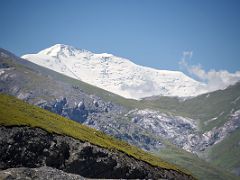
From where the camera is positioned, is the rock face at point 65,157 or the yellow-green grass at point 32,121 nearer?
the rock face at point 65,157

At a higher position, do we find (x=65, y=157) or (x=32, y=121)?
(x=32, y=121)

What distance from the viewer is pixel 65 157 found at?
111312 mm

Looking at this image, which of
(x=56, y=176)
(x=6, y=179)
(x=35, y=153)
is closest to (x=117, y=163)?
(x=35, y=153)

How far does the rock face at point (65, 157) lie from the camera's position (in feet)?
318

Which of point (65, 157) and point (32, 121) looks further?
point (32, 121)

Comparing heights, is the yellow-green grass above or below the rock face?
above

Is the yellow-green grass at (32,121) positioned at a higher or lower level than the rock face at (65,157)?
higher

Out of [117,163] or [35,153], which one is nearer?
[35,153]

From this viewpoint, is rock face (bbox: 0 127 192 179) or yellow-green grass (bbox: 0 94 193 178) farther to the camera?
yellow-green grass (bbox: 0 94 193 178)

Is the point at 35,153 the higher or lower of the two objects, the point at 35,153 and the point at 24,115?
the lower

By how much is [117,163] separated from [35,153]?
92.7 feet

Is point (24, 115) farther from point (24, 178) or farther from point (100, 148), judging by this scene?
point (24, 178)

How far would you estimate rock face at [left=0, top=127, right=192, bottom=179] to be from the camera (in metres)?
96.8

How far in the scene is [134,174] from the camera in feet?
404
